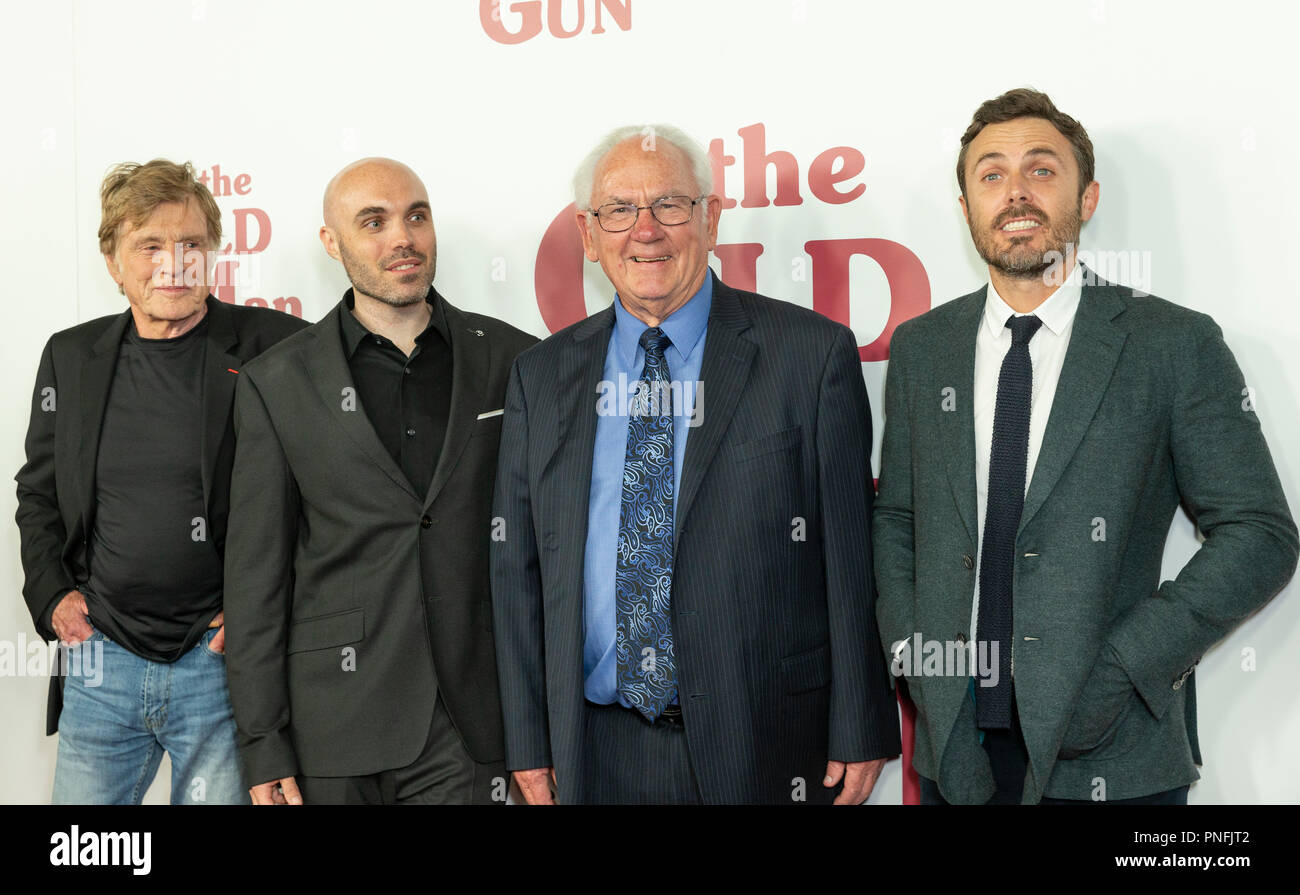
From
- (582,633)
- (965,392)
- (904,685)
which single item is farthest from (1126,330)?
(582,633)

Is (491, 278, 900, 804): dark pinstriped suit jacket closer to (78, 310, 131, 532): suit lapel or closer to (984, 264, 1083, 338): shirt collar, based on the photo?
(984, 264, 1083, 338): shirt collar

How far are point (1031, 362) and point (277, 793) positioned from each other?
209cm

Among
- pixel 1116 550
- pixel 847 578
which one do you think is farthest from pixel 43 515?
pixel 1116 550

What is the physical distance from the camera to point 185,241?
3357 mm

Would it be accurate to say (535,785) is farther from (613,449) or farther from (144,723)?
(144,723)

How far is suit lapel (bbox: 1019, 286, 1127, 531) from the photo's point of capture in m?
2.54

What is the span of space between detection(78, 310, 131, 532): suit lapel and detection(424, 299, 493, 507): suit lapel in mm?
986

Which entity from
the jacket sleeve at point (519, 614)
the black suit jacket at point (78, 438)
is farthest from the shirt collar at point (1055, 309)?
the black suit jacket at point (78, 438)

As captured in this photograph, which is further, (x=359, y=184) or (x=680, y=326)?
(x=359, y=184)

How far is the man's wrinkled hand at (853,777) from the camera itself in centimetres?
268

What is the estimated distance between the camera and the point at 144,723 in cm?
328

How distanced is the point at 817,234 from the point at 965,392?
37.2 inches

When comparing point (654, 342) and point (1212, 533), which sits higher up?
point (654, 342)

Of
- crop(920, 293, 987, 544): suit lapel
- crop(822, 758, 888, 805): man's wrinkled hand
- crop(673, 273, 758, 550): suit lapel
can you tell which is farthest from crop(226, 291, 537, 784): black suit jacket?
crop(920, 293, 987, 544): suit lapel
